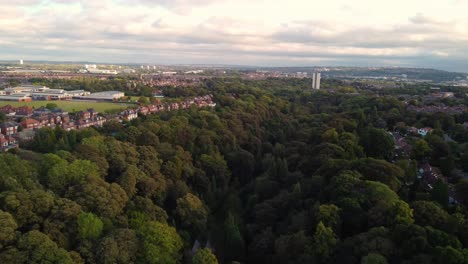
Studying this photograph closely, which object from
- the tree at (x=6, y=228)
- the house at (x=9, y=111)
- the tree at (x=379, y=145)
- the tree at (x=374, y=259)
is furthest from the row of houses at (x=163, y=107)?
the tree at (x=374, y=259)

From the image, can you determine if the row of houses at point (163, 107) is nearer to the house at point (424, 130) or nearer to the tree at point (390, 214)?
the house at point (424, 130)

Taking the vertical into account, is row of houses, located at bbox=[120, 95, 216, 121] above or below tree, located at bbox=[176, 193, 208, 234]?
above

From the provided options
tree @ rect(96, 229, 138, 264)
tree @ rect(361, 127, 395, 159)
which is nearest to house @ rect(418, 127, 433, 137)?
tree @ rect(361, 127, 395, 159)

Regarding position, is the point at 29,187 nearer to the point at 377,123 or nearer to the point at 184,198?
the point at 184,198

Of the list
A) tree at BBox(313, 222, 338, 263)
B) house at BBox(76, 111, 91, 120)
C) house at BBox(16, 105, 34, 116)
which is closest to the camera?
tree at BBox(313, 222, 338, 263)

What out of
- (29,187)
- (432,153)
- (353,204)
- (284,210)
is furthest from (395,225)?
(29,187)

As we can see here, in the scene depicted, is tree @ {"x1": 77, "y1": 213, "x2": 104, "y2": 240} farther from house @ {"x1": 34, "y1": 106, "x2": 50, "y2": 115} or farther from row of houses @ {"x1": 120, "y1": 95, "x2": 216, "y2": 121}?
house @ {"x1": 34, "y1": 106, "x2": 50, "y2": 115}

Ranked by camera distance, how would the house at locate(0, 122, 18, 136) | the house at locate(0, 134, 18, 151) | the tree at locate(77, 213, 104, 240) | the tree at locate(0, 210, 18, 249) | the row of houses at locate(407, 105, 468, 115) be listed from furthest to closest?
1. the row of houses at locate(407, 105, 468, 115)
2. the house at locate(0, 122, 18, 136)
3. the house at locate(0, 134, 18, 151)
4. the tree at locate(77, 213, 104, 240)
5. the tree at locate(0, 210, 18, 249)
